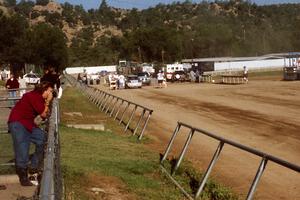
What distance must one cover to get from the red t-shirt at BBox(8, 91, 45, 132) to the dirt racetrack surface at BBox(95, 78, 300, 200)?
362 centimetres

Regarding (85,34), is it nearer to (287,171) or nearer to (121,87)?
(121,87)

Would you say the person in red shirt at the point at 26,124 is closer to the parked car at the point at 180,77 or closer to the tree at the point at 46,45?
the parked car at the point at 180,77

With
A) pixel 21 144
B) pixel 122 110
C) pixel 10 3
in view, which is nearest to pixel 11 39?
pixel 122 110

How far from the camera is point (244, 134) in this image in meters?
19.9

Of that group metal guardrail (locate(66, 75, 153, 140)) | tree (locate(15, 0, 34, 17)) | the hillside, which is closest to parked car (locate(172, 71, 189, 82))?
metal guardrail (locate(66, 75, 153, 140))

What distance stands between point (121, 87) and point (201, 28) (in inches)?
4002

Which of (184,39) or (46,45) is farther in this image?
(184,39)

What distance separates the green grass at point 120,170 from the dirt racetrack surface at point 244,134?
0.66 m

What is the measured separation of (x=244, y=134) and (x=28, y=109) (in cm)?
1163

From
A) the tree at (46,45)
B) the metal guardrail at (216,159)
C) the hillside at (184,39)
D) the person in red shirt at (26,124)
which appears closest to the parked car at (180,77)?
the tree at (46,45)

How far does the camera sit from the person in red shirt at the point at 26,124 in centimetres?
923

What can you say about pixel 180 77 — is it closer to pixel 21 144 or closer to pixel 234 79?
pixel 234 79

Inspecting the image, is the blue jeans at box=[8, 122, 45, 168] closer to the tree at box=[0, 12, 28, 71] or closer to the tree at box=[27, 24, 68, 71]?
the tree at box=[0, 12, 28, 71]

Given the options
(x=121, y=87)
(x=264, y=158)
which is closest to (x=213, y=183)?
(x=264, y=158)
